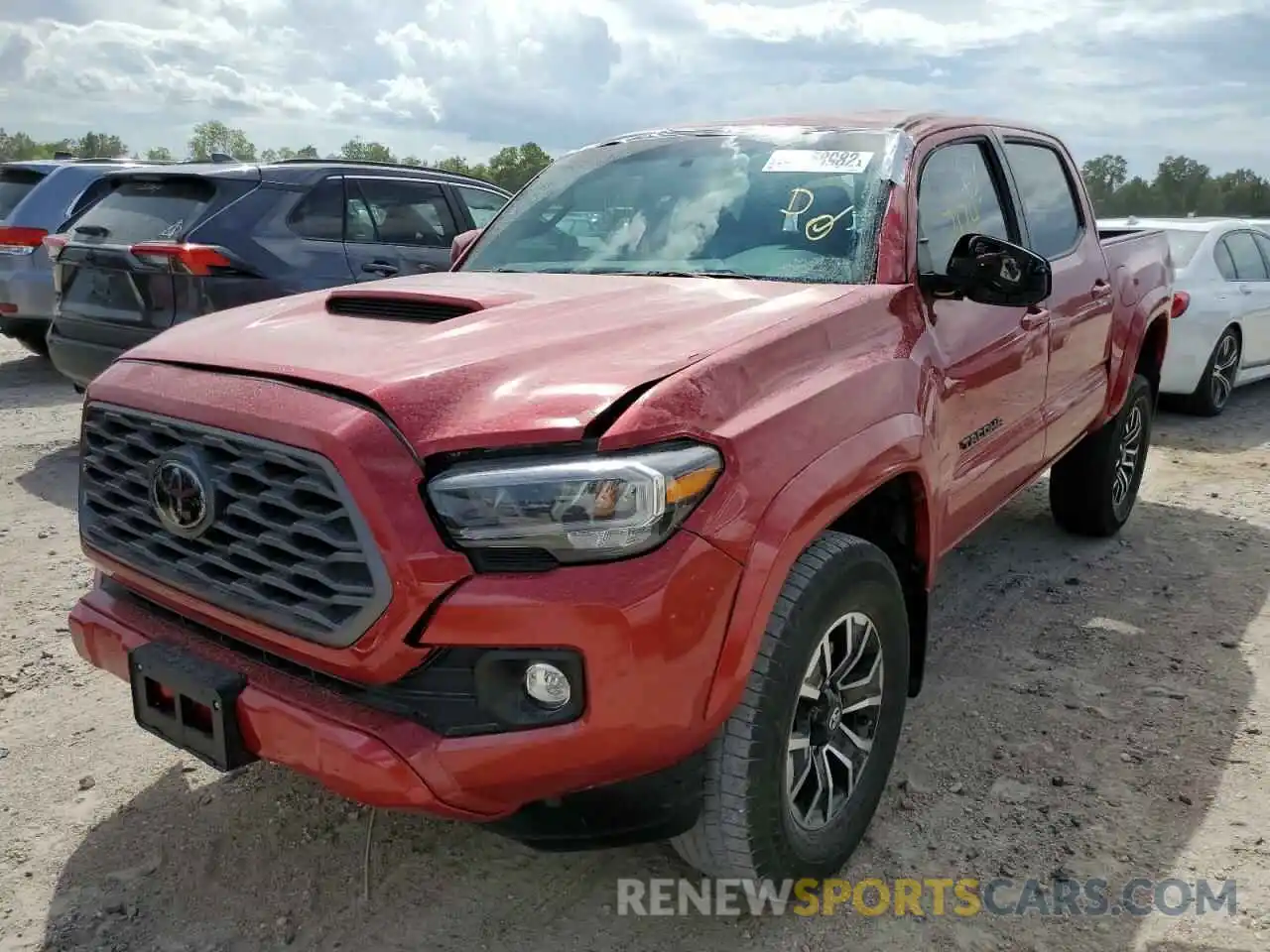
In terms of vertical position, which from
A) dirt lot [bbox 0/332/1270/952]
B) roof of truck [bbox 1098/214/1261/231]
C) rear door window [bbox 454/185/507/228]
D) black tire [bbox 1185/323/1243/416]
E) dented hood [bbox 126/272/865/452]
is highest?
rear door window [bbox 454/185/507/228]

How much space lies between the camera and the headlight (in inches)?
76.3

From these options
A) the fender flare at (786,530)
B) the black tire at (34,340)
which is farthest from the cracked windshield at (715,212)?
the black tire at (34,340)

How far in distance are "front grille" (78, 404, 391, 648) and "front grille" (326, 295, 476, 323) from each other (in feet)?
2.07

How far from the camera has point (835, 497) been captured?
2.36 meters

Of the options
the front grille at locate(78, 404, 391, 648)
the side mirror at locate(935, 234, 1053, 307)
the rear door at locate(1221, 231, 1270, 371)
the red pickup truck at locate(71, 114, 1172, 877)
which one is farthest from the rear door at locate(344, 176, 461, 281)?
the rear door at locate(1221, 231, 1270, 371)

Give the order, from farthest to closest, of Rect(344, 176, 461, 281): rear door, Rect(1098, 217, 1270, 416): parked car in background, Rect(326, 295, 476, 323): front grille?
Rect(1098, 217, 1270, 416): parked car in background < Rect(344, 176, 461, 281): rear door < Rect(326, 295, 476, 323): front grille

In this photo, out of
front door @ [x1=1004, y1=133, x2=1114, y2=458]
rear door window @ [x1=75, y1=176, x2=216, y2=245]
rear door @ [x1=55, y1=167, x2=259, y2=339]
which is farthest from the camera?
rear door window @ [x1=75, y1=176, x2=216, y2=245]

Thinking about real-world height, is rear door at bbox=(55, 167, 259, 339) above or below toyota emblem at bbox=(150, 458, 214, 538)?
above

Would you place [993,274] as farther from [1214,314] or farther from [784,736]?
[1214,314]

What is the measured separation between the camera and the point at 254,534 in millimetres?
2143

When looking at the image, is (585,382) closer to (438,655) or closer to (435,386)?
(435,386)

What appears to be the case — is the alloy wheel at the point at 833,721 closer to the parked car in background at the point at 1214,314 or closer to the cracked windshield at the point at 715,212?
the cracked windshield at the point at 715,212

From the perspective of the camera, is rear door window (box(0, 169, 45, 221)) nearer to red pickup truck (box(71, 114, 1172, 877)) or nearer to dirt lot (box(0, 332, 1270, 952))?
dirt lot (box(0, 332, 1270, 952))

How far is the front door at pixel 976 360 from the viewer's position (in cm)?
311
